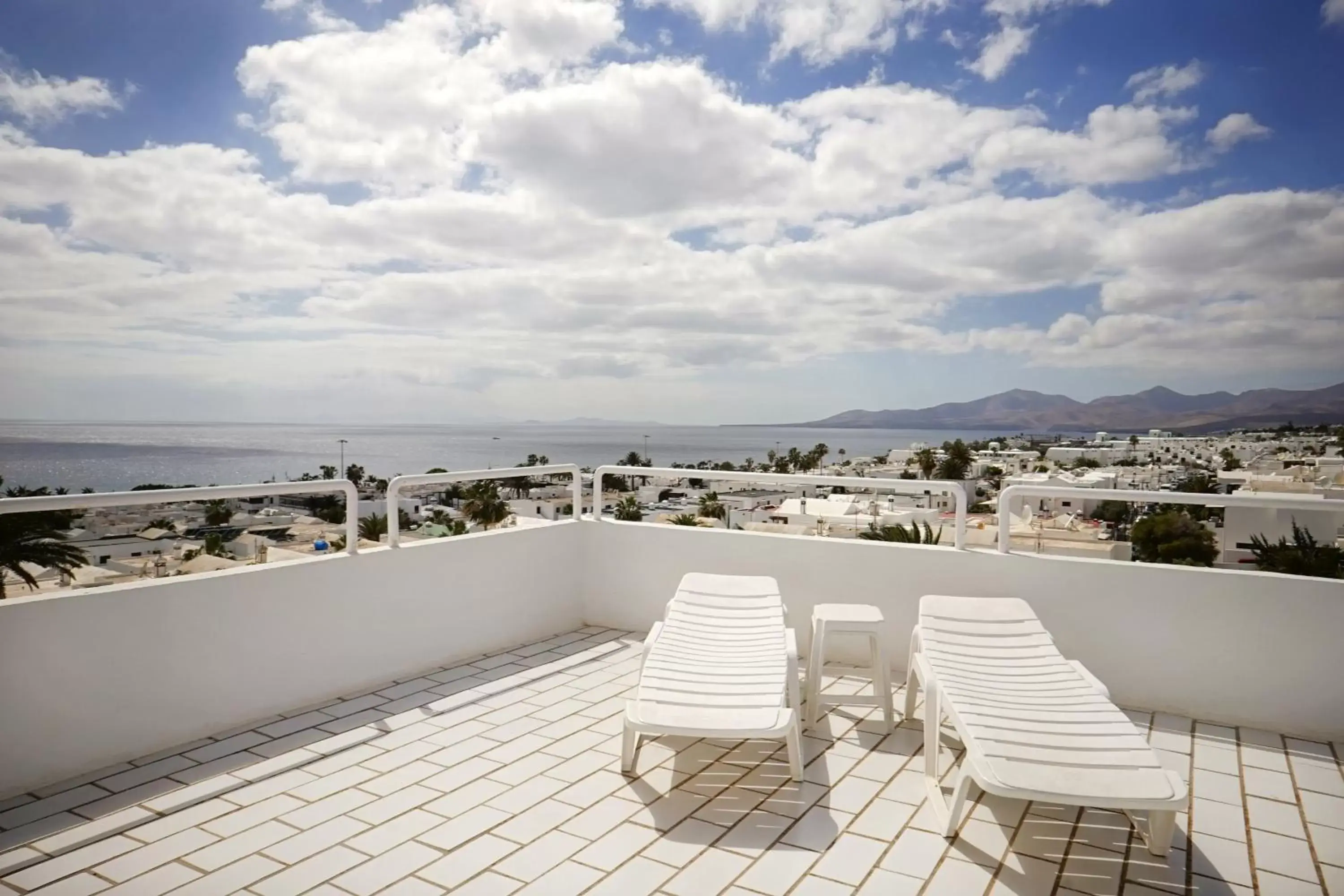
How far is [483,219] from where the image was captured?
1642cm

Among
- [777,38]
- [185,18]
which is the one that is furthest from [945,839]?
[185,18]

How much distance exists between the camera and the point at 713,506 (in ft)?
17.2

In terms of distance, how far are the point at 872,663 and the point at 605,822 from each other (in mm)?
1570

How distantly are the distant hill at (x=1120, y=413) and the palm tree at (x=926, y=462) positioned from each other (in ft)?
15.9

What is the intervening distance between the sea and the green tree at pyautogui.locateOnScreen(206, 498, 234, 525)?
0.22 metres

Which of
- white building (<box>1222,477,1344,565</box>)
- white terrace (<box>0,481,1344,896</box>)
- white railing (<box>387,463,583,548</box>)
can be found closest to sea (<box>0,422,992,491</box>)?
white railing (<box>387,463,583,548</box>)

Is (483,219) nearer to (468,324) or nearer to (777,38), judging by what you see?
(777,38)

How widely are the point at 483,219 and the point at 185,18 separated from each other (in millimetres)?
7212

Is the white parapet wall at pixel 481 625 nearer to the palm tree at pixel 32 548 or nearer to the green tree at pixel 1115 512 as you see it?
the palm tree at pixel 32 548

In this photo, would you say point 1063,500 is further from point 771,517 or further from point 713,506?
point 713,506

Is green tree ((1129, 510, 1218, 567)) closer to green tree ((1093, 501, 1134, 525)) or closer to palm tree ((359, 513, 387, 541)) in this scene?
green tree ((1093, 501, 1134, 525))

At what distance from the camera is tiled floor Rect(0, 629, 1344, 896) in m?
2.49

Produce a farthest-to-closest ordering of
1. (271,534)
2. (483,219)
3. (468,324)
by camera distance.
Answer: (468,324)
(483,219)
(271,534)

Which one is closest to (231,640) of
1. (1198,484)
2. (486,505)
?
(486,505)
